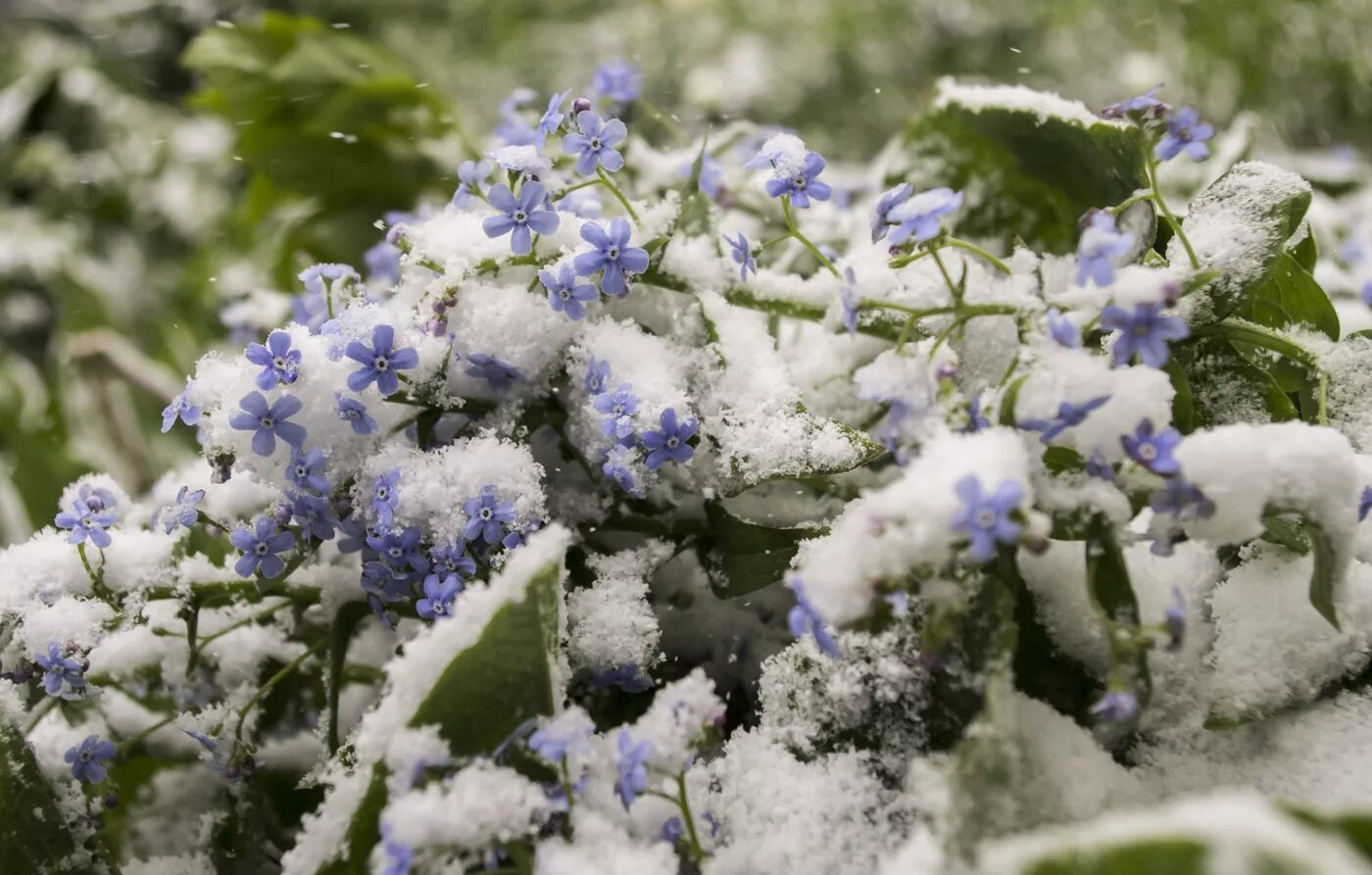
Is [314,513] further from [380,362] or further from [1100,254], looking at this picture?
[1100,254]

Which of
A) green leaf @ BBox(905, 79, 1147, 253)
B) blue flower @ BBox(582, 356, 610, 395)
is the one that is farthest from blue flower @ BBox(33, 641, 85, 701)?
green leaf @ BBox(905, 79, 1147, 253)

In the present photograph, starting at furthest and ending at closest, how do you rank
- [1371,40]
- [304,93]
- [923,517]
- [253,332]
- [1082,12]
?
[1082,12] < [1371,40] < [304,93] < [253,332] < [923,517]

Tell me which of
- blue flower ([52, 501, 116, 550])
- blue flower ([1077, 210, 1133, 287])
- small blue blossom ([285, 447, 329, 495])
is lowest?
blue flower ([52, 501, 116, 550])

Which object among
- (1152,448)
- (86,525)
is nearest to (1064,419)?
(1152,448)

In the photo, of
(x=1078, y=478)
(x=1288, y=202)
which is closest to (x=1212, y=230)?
(x=1288, y=202)

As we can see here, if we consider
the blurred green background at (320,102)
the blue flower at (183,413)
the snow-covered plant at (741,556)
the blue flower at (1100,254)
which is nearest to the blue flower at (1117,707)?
the snow-covered plant at (741,556)

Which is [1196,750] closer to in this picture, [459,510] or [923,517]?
[923,517]

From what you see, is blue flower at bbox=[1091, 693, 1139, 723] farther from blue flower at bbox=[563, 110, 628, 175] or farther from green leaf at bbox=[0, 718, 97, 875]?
green leaf at bbox=[0, 718, 97, 875]
